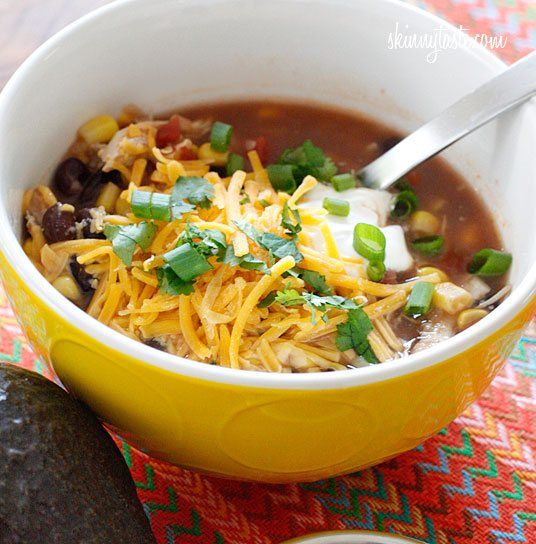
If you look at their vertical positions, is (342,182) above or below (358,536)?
above

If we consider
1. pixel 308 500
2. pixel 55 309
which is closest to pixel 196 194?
pixel 55 309

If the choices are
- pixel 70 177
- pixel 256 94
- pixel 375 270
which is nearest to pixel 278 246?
pixel 375 270

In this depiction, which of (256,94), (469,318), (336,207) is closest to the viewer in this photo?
(469,318)

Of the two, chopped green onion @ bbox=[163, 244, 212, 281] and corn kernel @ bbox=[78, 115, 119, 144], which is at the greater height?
chopped green onion @ bbox=[163, 244, 212, 281]

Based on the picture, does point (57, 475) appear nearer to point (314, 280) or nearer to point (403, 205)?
point (314, 280)

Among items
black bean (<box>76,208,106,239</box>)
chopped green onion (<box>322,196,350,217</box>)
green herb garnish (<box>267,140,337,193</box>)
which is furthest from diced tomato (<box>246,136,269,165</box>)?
black bean (<box>76,208,106,239</box>)

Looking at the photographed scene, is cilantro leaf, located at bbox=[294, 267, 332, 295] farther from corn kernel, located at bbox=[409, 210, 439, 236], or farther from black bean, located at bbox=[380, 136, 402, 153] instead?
black bean, located at bbox=[380, 136, 402, 153]
